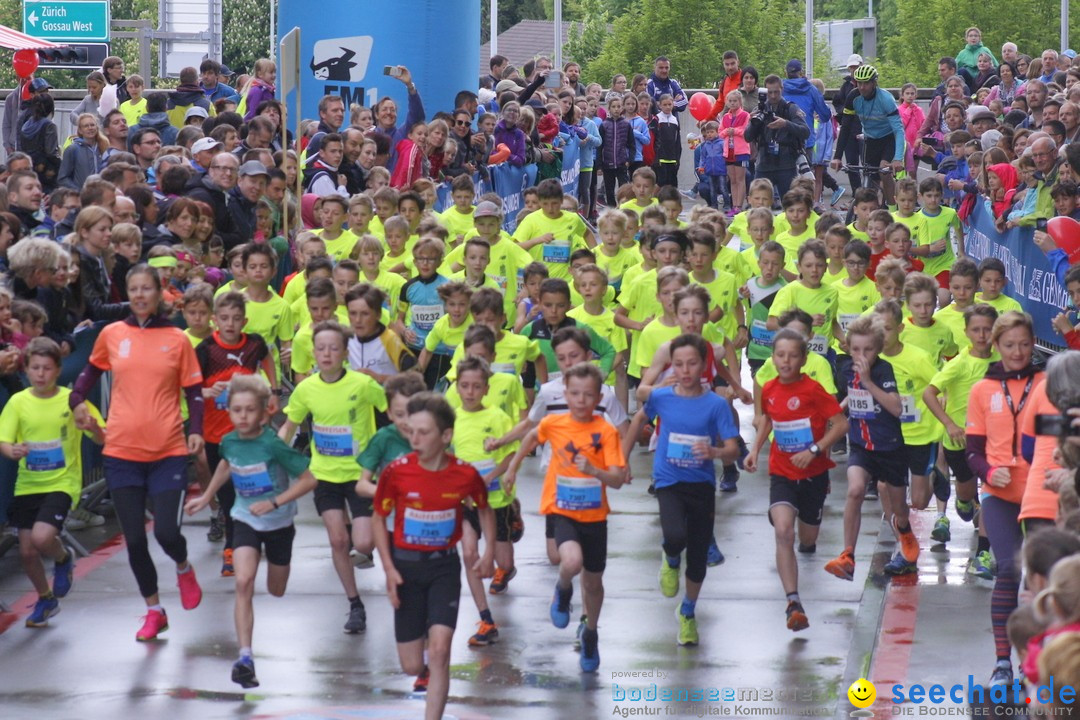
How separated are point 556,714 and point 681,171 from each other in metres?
24.1

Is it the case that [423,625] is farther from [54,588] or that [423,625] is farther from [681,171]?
[681,171]

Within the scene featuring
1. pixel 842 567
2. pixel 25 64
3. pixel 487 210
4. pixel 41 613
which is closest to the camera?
pixel 41 613

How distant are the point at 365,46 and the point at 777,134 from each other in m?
5.95

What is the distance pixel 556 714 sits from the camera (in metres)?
7.89

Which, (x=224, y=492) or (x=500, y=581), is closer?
(x=500, y=581)

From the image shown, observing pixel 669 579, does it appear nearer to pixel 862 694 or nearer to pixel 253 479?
pixel 862 694

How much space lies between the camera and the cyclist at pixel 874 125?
23.3 meters

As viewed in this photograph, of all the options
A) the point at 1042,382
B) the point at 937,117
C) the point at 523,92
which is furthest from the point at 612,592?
the point at 937,117

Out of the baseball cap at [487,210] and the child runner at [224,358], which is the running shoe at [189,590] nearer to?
the child runner at [224,358]

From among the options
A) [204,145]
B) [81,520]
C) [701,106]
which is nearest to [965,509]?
[81,520]

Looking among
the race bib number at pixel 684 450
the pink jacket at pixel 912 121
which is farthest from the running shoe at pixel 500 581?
the pink jacket at pixel 912 121

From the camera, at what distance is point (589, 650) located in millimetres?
8492

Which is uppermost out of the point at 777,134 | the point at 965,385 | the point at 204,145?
the point at 777,134

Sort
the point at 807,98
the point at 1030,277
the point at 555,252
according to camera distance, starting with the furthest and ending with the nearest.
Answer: the point at 807,98 < the point at 555,252 < the point at 1030,277
